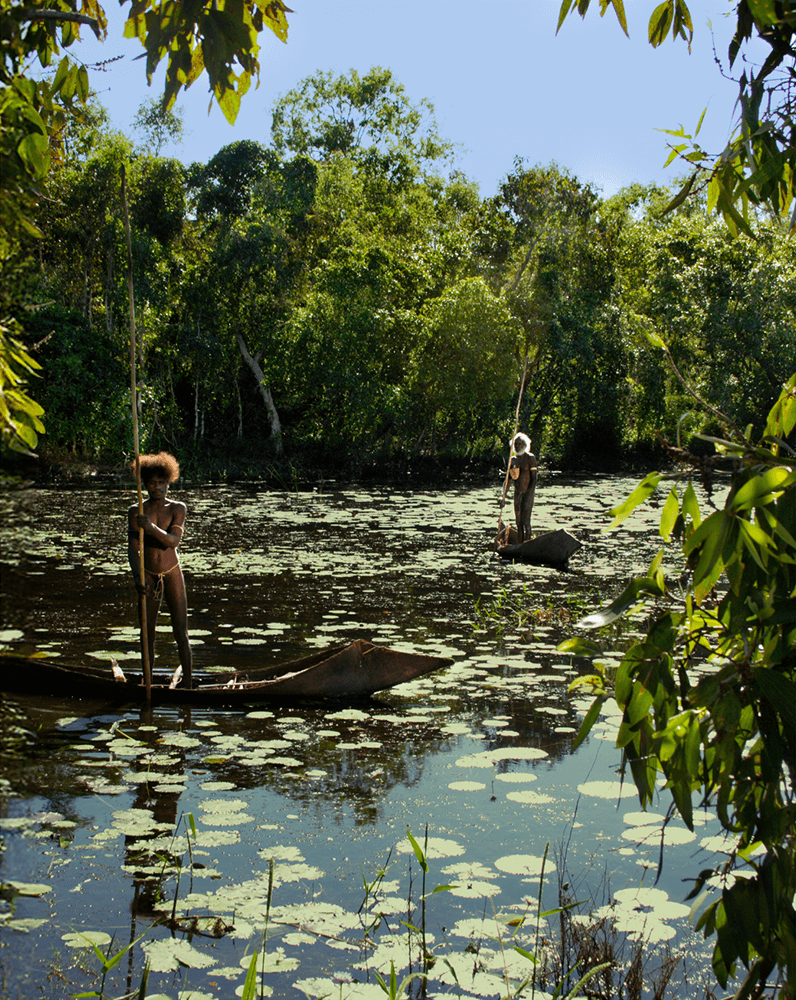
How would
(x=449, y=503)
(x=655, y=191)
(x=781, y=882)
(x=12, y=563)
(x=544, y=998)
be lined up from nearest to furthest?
(x=12, y=563) < (x=781, y=882) < (x=544, y=998) < (x=449, y=503) < (x=655, y=191)

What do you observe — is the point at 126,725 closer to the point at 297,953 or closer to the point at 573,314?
the point at 297,953

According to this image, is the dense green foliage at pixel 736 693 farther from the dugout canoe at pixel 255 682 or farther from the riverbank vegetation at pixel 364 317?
the riverbank vegetation at pixel 364 317

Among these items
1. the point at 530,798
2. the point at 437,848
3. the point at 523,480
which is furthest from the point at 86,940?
the point at 523,480

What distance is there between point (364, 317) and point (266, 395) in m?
4.10

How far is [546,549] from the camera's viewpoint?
12648 millimetres

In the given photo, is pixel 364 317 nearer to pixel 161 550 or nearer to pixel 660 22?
pixel 161 550

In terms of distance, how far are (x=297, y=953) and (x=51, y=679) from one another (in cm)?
340

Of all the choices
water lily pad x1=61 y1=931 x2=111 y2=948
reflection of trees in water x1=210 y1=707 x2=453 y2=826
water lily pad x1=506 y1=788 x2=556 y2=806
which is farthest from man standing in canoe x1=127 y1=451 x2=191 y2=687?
water lily pad x1=61 y1=931 x2=111 y2=948

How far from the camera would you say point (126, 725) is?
18.7 feet

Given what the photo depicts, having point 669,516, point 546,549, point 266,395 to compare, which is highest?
point 266,395

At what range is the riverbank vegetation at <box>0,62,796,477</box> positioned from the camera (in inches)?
1053

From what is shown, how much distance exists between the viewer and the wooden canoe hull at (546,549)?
12391mm

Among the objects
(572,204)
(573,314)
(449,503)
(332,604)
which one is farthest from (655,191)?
(332,604)

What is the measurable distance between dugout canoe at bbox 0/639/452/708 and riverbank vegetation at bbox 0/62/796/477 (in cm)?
1643
